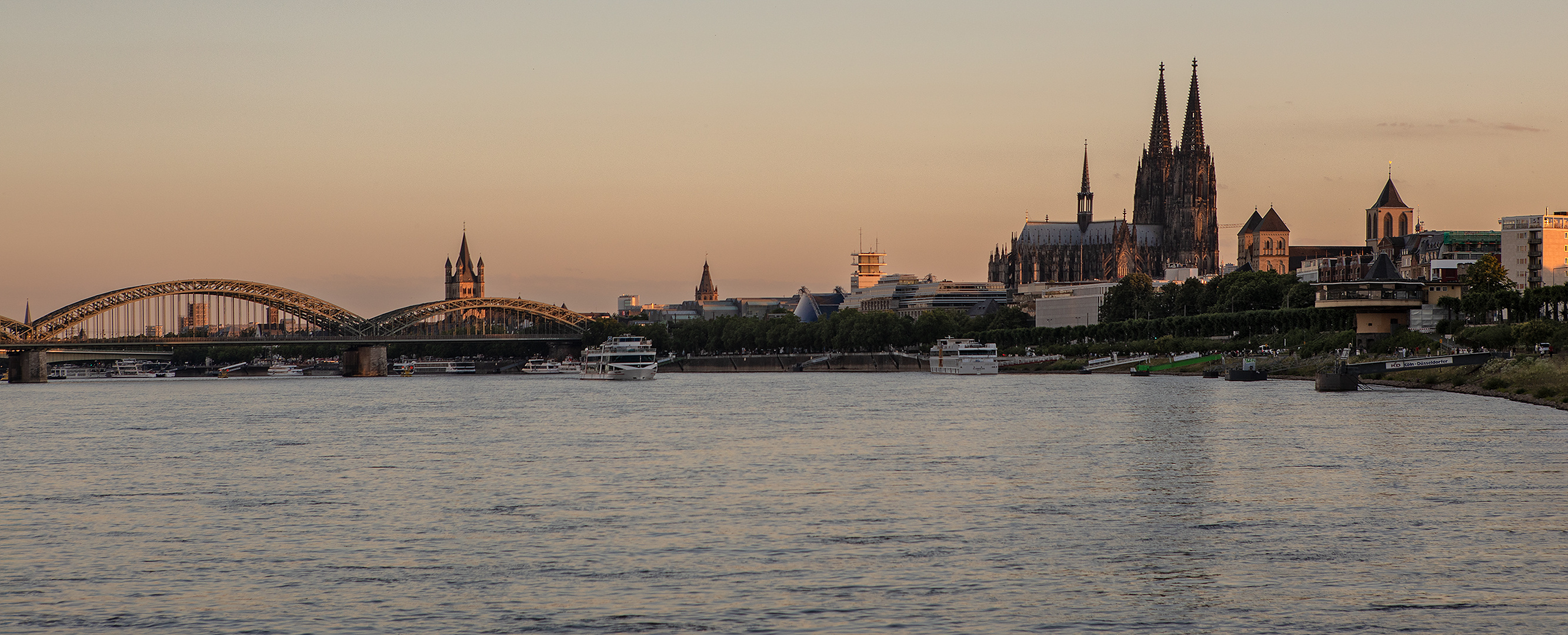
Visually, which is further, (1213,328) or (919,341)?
(919,341)

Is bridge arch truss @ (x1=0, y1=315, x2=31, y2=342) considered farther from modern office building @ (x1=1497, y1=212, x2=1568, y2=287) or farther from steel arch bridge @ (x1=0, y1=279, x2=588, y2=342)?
modern office building @ (x1=1497, y1=212, x2=1568, y2=287)

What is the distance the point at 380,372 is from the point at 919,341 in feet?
197

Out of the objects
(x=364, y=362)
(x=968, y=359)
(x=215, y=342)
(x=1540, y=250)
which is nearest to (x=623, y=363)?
(x=968, y=359)

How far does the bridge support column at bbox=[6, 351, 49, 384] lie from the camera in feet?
503

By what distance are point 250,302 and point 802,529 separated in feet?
527

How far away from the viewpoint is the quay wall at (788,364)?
586 feet

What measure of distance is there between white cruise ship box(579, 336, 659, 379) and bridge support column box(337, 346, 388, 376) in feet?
137

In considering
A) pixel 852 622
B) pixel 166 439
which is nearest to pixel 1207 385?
pixel 166 439

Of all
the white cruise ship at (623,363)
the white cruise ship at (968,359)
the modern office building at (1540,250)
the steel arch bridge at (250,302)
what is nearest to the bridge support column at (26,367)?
the steel arch bridge at (250,302)

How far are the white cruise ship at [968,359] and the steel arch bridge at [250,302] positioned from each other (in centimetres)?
5900

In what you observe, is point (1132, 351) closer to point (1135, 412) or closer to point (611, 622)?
point (1135, 412)

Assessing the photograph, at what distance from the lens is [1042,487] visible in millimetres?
30375

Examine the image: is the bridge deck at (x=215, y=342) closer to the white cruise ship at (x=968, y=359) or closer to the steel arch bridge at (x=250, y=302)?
the steel arch bridge at (x=250, y=302)

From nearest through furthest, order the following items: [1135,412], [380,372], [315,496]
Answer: [315,496], [1135,412], [380,372]
